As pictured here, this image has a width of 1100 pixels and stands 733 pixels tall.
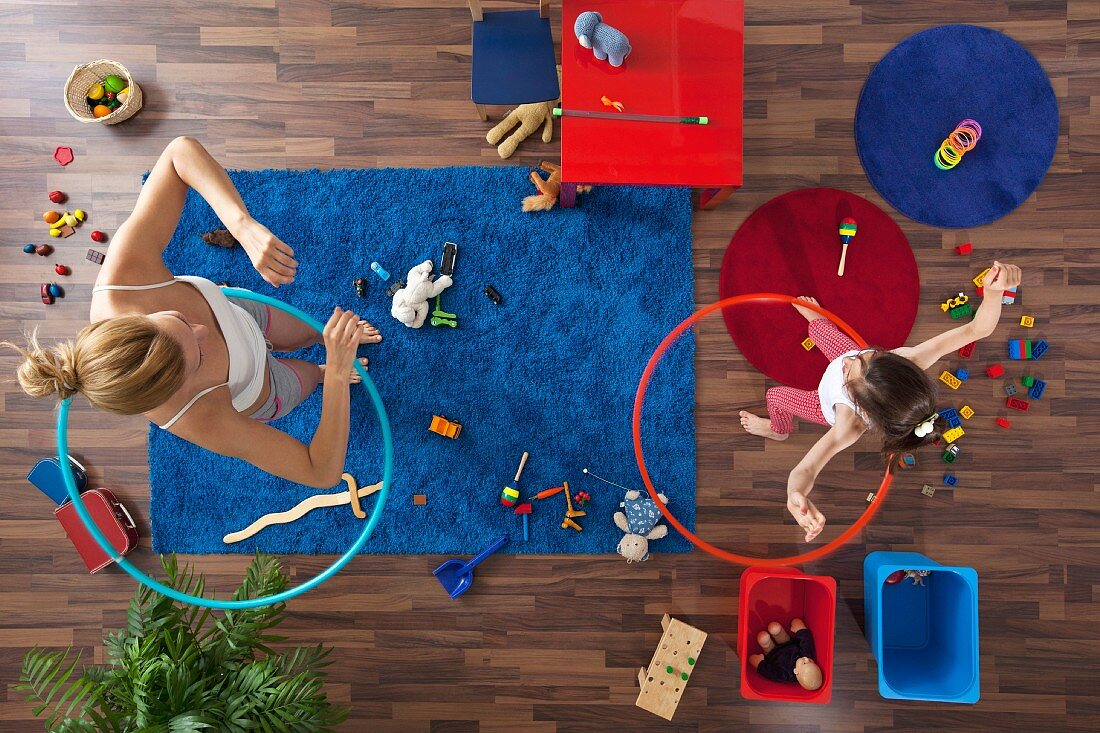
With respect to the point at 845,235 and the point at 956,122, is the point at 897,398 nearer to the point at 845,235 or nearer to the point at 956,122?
the point at 845,235

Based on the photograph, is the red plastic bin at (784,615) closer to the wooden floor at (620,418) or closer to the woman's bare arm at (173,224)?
the wooden floor at (620,418)

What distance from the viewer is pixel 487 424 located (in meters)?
2.46

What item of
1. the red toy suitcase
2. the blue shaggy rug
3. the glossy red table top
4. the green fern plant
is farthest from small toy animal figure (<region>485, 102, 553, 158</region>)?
the red toy suitcase

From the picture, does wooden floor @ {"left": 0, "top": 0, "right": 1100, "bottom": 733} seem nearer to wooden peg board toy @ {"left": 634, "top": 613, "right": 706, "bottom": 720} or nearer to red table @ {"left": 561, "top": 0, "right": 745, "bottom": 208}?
wooden peg board toy @ {"left": 634, "top": 613, "right": 706, "bottom": 720}

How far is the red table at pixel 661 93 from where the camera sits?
→ 206cm

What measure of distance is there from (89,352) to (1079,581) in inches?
128

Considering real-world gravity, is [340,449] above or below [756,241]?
below

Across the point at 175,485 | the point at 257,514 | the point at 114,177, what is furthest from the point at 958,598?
the point at 114,177

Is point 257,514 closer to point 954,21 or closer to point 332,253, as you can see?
point 332,253

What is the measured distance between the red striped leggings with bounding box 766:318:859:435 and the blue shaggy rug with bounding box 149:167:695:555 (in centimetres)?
30

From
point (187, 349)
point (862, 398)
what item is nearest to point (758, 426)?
point (862, 398)

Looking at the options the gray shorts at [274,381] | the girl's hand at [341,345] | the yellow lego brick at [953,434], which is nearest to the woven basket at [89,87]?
the gray shorts at [274,381]

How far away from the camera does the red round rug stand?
2473mm

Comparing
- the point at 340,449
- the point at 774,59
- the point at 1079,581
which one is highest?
the point at 774,59
